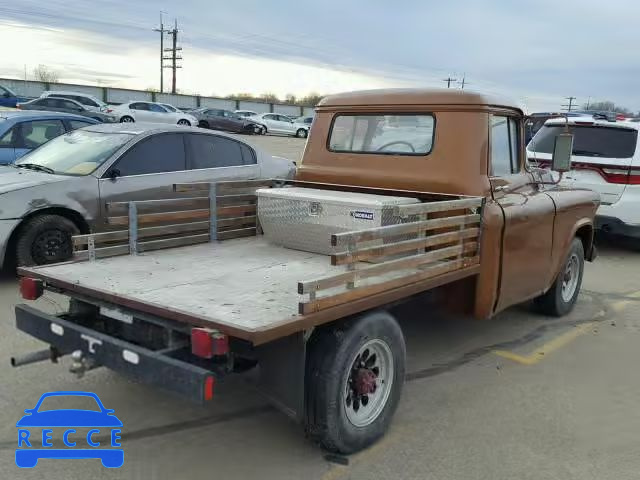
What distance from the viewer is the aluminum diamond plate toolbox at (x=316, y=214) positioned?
4.19m

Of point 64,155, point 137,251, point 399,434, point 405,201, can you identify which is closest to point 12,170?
point 64,155

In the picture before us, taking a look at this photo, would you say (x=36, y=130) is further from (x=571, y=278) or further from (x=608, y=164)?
(x=608, y=164)

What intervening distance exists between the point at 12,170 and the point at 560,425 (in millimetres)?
6058

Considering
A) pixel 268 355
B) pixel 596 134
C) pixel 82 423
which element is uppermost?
pixel 596 134

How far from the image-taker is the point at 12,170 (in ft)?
22.4

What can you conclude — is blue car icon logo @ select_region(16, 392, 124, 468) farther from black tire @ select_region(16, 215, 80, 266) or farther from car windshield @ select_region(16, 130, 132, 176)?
car windshield @ select_region(16, 130, 132, 176)

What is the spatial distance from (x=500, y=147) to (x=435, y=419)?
7.79 feet

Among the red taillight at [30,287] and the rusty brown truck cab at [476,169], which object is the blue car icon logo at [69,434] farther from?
the rusty brown truck cab at [476,169]

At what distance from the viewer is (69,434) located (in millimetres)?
3586

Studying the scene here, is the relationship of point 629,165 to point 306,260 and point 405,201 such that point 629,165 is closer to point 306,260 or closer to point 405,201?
point 405,201

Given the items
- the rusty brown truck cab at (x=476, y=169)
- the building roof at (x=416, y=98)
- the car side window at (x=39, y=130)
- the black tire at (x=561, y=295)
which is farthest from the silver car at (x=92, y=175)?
the black tire at (x=561, y=295)

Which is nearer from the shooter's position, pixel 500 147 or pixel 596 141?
pixel 500 147

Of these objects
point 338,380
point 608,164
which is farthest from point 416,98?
point 608,164

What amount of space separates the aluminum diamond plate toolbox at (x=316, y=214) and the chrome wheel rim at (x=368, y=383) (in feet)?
3.01
